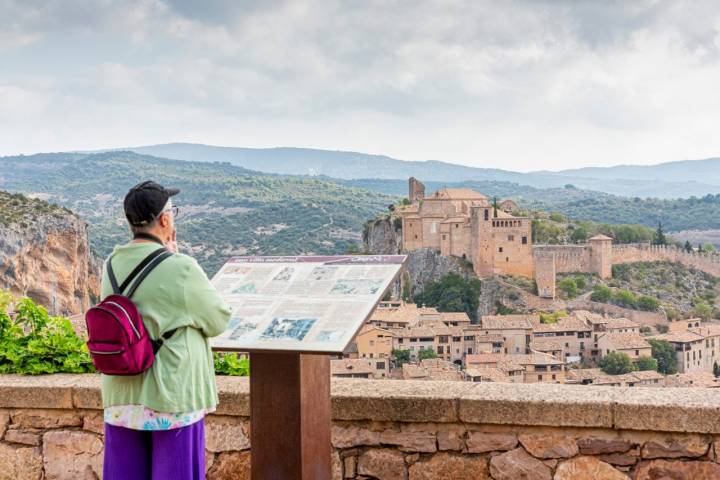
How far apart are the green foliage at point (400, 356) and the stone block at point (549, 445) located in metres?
30.3

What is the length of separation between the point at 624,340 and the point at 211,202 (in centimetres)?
3395

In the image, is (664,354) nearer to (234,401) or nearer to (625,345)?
(625,345)

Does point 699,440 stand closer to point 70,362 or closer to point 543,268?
point 70,362

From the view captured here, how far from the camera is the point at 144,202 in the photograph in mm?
2139

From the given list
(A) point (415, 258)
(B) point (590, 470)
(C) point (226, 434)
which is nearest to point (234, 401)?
(C) point (226, 434)

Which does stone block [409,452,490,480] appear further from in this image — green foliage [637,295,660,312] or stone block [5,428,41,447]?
green foliage [637,295,660,312]

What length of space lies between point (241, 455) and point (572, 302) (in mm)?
46874

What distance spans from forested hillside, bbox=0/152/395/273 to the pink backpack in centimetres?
4221

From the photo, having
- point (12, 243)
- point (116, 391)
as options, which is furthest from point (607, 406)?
point (12, 243)

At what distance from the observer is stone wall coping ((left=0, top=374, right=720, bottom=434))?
2.56 m

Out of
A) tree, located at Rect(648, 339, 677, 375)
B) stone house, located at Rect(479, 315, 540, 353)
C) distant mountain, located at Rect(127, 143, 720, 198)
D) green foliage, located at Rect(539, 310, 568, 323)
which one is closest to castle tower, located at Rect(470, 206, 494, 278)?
green foliage, located at Rect(539, 310, 568, 323)

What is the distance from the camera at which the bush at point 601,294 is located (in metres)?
47.3

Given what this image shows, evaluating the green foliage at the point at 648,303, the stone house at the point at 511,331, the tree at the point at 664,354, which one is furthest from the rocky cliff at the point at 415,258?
the tree at the point at 664,354

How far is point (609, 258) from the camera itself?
168 feet
